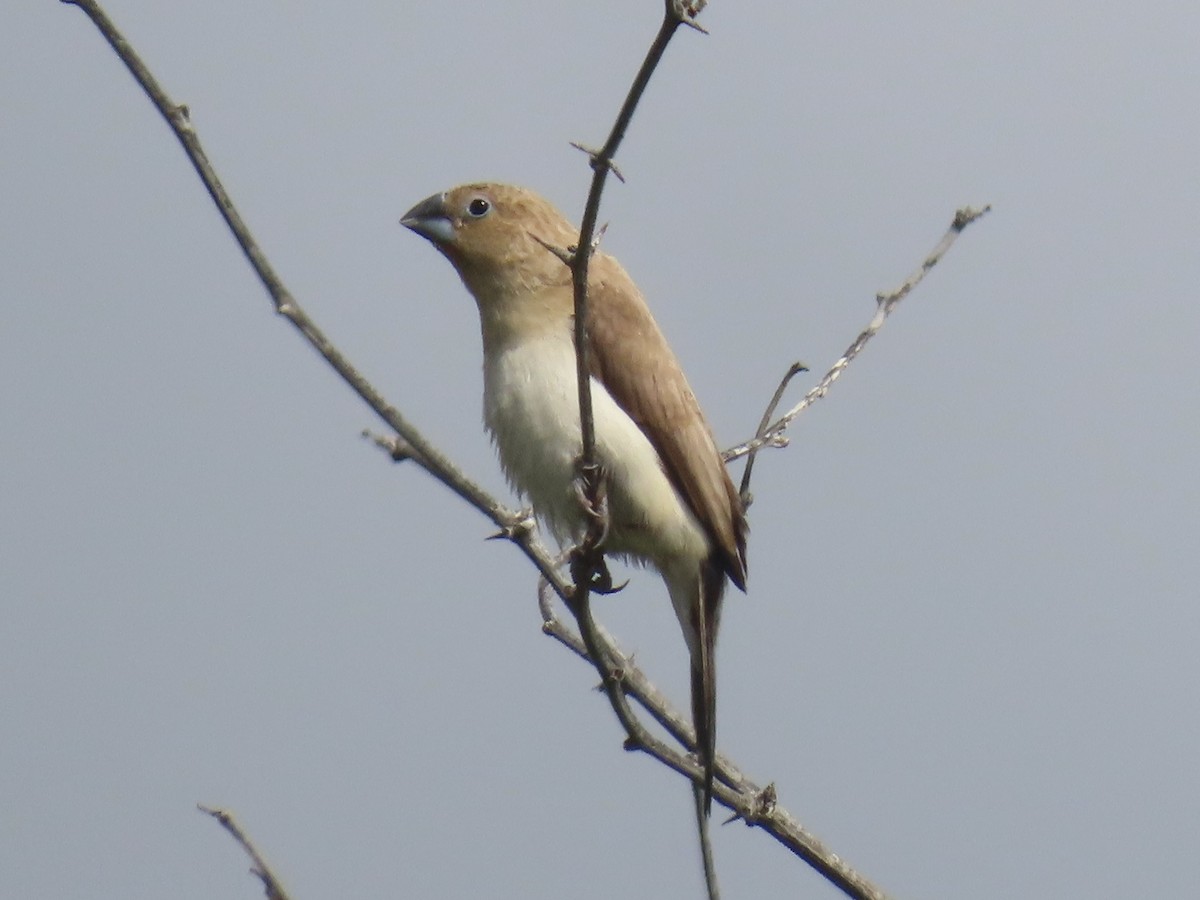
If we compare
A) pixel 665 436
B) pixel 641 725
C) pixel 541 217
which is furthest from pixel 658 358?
pixel 641 725

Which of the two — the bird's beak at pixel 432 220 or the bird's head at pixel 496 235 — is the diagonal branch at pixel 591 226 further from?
the bird's beak at pixel 432 220

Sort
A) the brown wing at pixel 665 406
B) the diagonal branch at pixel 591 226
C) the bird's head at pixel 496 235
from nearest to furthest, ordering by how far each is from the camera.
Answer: the diagonal branch at pixel 591 226 < the brown wing at pixel 665 406 < the bird's head at pixel 496 235

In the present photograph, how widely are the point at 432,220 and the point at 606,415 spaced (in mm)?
1212

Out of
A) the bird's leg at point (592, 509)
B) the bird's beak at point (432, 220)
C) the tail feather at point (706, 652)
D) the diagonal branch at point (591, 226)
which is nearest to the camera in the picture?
the diagonal branch at point (591, 226)

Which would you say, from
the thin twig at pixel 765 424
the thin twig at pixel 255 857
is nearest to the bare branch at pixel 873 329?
the thin twig at pixel 765 424

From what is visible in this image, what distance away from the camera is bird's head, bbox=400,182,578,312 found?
571 centimetres

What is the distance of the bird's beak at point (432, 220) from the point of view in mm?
6016

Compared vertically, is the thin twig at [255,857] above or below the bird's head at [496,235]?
below

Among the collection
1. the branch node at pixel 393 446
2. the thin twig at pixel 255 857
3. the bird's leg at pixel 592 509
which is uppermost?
the bird's leg at pixel 592 509

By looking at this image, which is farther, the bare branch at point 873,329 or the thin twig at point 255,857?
the bare branch at point 873,329

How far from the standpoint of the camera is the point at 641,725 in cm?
438

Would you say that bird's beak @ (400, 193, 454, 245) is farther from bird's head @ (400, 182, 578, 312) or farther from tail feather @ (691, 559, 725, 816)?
tail feather @ (691, 559, 725, 816)

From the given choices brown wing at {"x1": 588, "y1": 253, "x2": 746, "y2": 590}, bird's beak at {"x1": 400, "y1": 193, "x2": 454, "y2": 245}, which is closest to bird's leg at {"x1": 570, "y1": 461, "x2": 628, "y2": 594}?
brown wing at {"x1": 588, "y1": 253, "x2": 746, "y2": 590}

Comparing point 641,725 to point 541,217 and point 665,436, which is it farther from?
point 541,217
